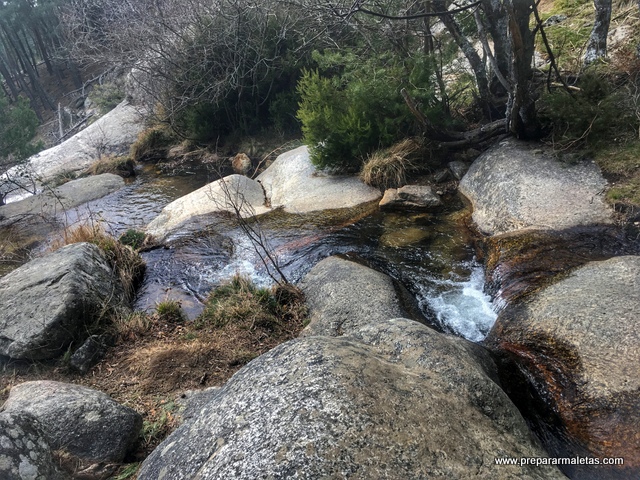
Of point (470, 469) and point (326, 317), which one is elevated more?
point (470, 469)

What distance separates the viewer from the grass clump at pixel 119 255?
6.77 metres

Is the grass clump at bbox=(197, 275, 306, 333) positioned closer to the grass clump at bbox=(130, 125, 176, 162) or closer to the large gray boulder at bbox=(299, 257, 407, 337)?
the large gray boulder at bbox=(299, 257, 407, 337)

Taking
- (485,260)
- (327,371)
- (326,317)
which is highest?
(327,371)

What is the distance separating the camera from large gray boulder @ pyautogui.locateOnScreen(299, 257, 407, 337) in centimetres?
475

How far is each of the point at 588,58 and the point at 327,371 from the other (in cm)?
790

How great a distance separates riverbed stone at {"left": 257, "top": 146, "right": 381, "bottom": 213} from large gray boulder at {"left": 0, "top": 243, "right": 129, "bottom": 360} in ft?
12.3

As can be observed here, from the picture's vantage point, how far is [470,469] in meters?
2.15

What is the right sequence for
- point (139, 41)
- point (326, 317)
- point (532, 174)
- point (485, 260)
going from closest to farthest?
point (326, 317), point (485, 260), point (532, 174), point (139, 41)

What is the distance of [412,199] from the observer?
759cm

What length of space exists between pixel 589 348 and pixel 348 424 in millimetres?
2531

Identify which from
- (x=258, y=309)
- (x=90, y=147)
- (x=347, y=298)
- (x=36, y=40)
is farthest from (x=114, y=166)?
(x=36, y=40)

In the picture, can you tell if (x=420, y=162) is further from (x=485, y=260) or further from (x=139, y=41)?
(x=139, y=41)

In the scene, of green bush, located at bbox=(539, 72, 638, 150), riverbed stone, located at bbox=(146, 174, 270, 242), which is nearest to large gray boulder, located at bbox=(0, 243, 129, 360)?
riverbed stone, located at bbox=(146, 174, 270, 242)

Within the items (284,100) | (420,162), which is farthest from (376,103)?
(284,100)
